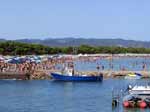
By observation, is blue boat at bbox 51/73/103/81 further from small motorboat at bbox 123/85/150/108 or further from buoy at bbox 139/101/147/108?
buoy at bbox 139/101/147/108

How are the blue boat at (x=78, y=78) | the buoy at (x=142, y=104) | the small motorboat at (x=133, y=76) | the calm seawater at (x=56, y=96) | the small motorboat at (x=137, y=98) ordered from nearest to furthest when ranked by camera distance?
1. the buoy at (x=142, y=104)
2. the small motorboat at (x=137, y=98)
3. the calm seawater at (x=56, y=96)
4. the blue boat at (x=78, y=78)
5. the small motorboat at (x=133, y=76)

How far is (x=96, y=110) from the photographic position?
60.5m

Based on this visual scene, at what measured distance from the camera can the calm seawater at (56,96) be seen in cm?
6238

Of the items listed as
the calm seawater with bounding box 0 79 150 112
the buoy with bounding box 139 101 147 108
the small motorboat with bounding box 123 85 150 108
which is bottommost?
the calm seawater with bounding box 0 79 150 112

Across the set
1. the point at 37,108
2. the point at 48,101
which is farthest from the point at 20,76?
the point at 37,108

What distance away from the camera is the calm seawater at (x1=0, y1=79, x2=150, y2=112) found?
6238cm

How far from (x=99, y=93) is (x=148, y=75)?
24.3 metres

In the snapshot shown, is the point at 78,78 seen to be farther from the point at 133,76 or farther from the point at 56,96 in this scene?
the point at 56,96

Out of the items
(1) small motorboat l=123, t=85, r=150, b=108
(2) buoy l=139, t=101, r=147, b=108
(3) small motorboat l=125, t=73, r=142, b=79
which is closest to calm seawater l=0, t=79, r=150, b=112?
(2) buoy l=139, t=101, r=147, b=108

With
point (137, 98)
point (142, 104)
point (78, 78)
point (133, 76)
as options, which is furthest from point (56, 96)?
point (133, 76)

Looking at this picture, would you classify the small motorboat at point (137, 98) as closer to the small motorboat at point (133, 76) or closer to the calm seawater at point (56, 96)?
the calm seawater at point (56, 96)

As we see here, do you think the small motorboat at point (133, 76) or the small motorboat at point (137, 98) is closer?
Result: the small motorboat at point (137, 98)

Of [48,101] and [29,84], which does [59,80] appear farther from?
[48,101]

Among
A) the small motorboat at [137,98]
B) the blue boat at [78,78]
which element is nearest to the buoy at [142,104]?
the small motorboat at [137,98]
